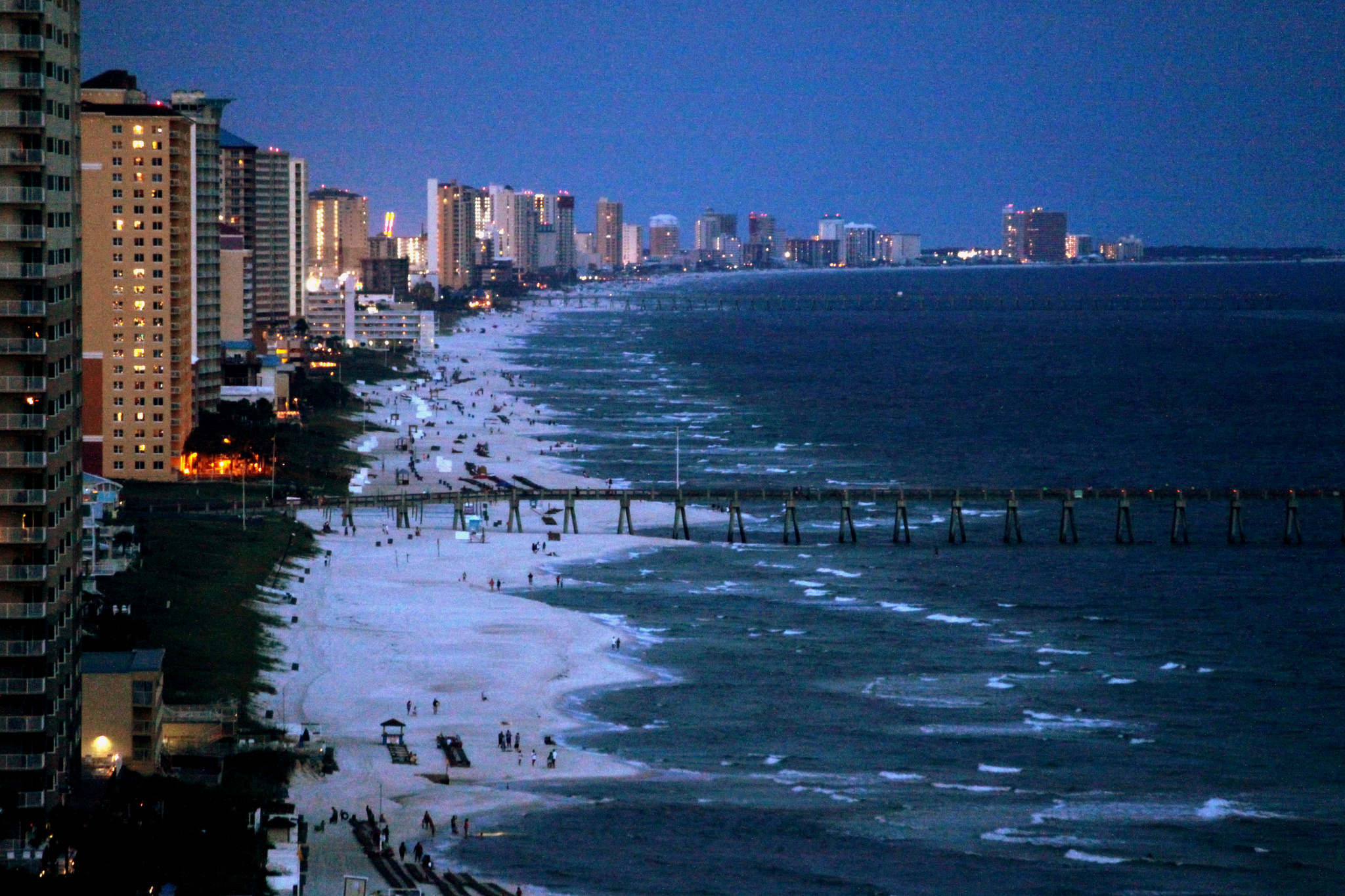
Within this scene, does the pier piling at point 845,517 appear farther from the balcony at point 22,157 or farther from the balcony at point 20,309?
the balcony at point 22,157

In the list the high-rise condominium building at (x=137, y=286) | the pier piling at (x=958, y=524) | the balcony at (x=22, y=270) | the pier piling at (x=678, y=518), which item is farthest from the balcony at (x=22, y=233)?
the high-rise condominium building at (x=137, y=286)

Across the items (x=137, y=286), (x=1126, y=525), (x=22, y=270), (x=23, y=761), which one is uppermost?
(x=137, y=286)

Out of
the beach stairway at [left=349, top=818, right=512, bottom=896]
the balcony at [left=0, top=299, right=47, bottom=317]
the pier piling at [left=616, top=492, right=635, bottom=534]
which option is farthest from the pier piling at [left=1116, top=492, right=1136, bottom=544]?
the balcony at [left=0, top=299, right=47, bottom=317]

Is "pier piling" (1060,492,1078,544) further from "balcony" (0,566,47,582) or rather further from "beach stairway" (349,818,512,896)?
"balcony" (0,566,47,582)

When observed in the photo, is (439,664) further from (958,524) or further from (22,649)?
(958,524)

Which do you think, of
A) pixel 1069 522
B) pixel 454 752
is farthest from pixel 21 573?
pixel 1069 522

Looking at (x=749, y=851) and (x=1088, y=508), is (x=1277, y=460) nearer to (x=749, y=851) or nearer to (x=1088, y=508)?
(x=1088, y=508)
